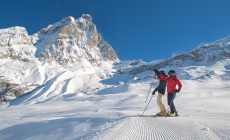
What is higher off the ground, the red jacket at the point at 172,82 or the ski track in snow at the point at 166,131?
the red jacket at the point at 172,82

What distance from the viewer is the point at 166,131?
401 inches

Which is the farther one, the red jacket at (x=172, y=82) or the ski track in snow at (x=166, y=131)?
the red jacket at (x=172, y=82)

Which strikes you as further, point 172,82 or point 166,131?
point 172,82

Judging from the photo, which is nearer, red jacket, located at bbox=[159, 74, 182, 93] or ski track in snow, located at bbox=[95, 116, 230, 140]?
ski track in snow, located at bbox=[95, 116, 230, 140]

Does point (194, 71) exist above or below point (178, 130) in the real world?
above

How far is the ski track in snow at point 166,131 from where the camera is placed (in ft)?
30.6

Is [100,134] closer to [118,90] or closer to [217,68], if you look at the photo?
[118,90]

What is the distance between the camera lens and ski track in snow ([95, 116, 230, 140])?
931cm

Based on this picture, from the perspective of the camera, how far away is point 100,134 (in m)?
10.2

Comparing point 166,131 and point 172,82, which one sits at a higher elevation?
point 172,82

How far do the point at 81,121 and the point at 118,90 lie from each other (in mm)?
75480

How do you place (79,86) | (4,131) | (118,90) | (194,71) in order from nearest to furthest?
1. (4,131)
2. (118,90)
3. (194,71)
4. (79,86)

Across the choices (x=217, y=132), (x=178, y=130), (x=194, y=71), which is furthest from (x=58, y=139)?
(x=194, y=71)

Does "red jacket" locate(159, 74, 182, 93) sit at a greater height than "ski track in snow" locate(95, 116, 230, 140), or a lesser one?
greater
